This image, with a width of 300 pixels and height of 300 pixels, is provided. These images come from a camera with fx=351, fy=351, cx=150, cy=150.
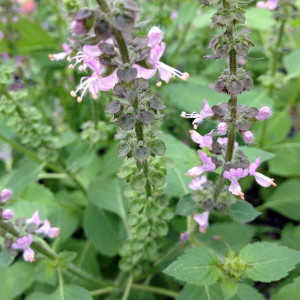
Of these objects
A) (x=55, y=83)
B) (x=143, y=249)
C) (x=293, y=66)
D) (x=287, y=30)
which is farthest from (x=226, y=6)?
(x=55, y=83)

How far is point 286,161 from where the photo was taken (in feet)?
9.02

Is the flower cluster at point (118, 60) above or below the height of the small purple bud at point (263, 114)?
above

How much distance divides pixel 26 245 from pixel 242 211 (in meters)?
1.06

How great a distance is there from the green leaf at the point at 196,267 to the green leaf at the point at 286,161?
125 centimetres

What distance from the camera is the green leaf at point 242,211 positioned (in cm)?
169

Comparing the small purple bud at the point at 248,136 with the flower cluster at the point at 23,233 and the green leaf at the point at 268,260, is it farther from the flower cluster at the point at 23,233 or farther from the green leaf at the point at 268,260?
the flower cluster at the point at 23,233

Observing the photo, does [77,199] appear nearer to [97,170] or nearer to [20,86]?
[97,170]

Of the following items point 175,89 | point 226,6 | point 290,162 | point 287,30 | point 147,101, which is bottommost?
point 290,162

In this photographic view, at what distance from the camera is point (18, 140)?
3.03 meters

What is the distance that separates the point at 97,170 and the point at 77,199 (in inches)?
11.8

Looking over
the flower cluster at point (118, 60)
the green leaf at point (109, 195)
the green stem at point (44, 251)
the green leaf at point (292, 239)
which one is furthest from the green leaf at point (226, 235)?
the flower cluster at point (118, 60)

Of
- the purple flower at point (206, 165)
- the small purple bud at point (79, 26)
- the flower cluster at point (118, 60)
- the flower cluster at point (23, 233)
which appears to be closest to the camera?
the small purple bud at point (79, 26)

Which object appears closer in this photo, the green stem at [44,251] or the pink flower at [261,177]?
the pink flower at [261,177]

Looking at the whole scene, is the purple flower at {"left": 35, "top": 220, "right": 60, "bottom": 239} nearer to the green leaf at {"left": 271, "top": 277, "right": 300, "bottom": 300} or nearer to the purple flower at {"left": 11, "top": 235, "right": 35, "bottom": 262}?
the purple flower at {"left": 11, "top": 235, "right": 35, "bottom": 262}
